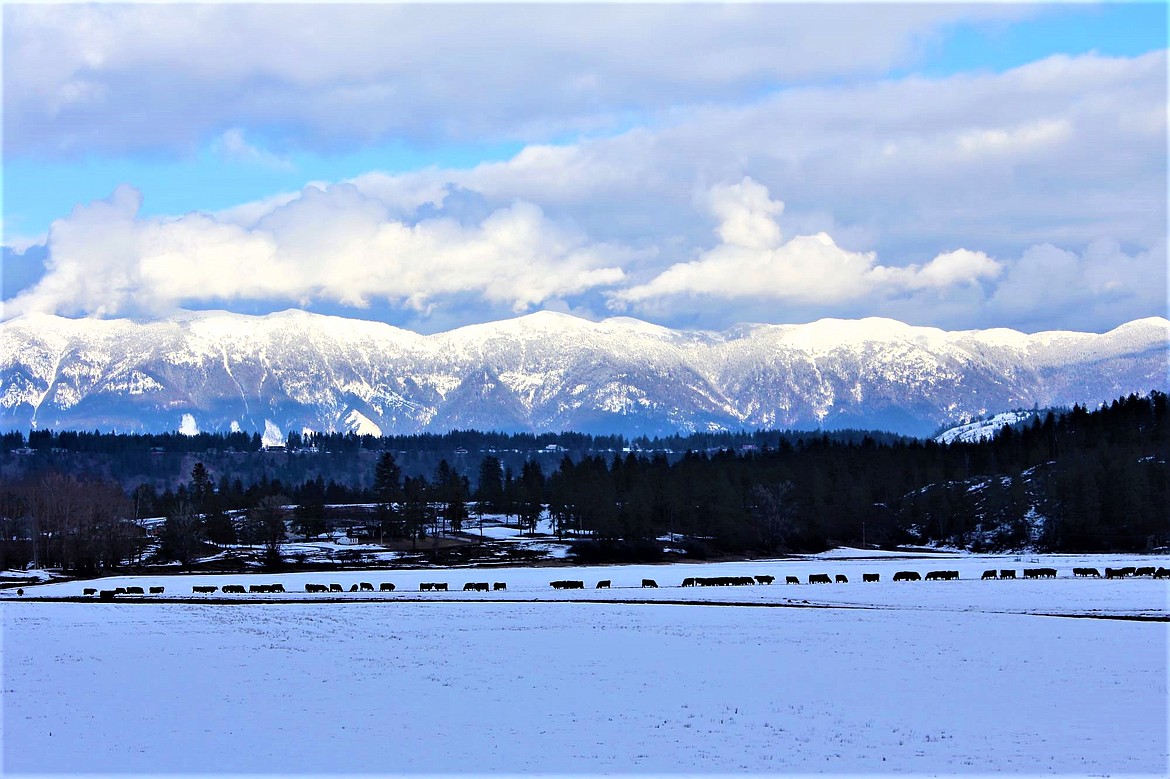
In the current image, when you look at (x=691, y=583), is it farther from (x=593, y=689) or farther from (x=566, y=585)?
(x=593, y=689)

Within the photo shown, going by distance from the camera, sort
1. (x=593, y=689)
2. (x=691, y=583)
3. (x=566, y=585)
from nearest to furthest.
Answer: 1. (x=593, y=689)
2. (x=566, y=585)
3. (x=691, y=583)

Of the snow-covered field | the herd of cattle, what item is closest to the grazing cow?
the herd of cattle

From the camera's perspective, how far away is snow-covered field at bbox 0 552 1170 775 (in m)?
35.2

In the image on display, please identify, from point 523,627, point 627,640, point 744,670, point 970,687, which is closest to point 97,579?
point 523,627

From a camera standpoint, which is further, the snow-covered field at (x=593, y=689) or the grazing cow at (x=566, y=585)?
the grazing cow at (x=566, y=585)

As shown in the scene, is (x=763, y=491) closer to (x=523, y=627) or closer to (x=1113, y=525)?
(x=1113, y=525)

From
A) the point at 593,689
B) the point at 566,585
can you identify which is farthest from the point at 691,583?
the point at 593,689

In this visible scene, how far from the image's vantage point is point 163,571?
5709 inches

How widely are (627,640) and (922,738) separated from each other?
86.2ft

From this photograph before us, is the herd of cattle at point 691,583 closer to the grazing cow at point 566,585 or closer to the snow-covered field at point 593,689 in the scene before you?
the grazing cow at point 566,585

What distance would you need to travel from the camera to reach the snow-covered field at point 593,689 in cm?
3519

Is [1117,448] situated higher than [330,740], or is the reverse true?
[1117,448]

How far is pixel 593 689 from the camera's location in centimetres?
4634

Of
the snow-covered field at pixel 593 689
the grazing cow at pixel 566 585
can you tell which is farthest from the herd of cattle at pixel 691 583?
the snow-covered field at pixel 593 689
